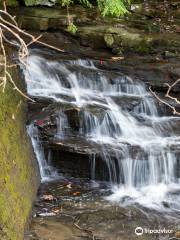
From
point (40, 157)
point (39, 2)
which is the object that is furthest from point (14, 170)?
point (39, 2)

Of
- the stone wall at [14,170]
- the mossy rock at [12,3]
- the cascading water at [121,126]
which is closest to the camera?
the stone wall at [14,170]

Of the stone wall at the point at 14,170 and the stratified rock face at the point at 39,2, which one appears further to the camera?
the stratified rock face at the point at 39,2

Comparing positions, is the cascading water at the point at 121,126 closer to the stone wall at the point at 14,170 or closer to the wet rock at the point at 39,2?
the stone wall at the point at 14,170

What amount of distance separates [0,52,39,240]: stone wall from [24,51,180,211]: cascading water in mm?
538

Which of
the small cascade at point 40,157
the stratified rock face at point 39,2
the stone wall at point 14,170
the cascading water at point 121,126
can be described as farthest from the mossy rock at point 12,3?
the small cascade at point 40,157

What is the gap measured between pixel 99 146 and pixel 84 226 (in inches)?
75.1

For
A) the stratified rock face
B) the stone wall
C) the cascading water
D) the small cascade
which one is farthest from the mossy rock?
the small cascade

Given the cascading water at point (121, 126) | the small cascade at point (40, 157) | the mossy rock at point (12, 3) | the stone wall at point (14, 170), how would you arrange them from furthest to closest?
the mossy rock at point (12, 3) → the small cascade at point (40, 157) → the cascading water at point (121, 126) → the stone wall at point (14, 170)

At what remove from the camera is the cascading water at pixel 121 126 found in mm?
7691

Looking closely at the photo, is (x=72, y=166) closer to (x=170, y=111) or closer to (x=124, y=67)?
(x=170, y=111)

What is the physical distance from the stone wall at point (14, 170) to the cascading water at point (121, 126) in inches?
21.2

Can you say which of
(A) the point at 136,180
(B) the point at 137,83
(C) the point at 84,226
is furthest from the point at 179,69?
(C) the point at 84,226

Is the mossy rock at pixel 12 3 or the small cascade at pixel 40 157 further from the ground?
the mossy rock at pixel 12 3

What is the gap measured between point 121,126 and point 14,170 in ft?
10.2
